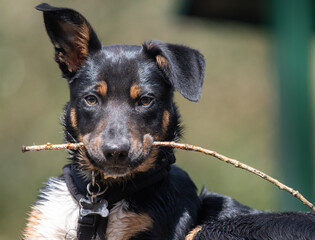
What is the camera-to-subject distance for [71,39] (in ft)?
14.9

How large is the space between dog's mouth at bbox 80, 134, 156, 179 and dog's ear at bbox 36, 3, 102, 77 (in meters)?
0.75

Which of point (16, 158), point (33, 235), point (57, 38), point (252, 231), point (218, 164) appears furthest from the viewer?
point (218, 164)

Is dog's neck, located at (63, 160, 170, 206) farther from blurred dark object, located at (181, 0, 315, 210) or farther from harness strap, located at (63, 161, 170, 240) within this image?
blurred dark object, located at (181, 0, 315, 210)

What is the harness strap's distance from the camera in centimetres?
410

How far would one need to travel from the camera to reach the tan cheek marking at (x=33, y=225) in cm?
424

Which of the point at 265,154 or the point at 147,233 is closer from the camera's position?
the point at 147,233

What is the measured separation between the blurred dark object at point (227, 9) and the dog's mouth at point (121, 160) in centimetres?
559

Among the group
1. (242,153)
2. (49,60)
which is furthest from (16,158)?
(242,153)

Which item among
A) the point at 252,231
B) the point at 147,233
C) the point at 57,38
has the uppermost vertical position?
the point at 57,38

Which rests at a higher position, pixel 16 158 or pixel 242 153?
pixel 242 153

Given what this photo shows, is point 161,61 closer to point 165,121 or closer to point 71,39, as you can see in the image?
point 165,121

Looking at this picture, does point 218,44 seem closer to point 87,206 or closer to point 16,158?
point 16,158

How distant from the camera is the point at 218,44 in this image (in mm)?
17922

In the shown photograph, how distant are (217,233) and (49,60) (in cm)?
1341
